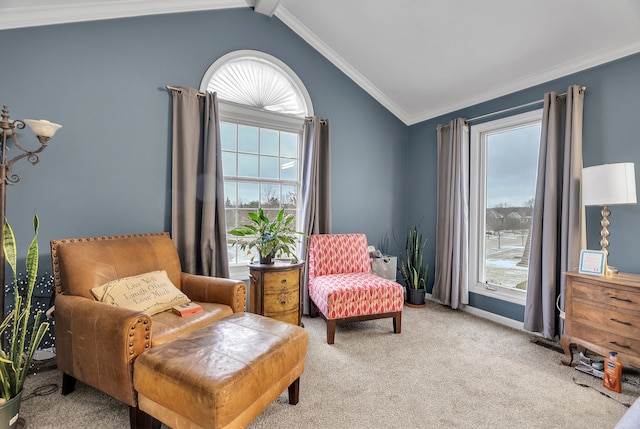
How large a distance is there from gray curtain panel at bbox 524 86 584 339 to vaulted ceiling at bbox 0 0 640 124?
15.6 inches

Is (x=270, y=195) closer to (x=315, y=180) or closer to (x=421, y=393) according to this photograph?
(x=315, y=180)

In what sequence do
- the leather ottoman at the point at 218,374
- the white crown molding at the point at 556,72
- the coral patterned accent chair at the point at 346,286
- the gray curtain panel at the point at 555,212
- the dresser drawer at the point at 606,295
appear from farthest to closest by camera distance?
1. the coral patterned accent chair at the point at 346,286
2. the gray curtain panel at the point at 555,212
3. the white crown molding at the point at 556,72
4. the dresser drawer at the point at 606,295
5. the leather ottoman at the point at 218,374

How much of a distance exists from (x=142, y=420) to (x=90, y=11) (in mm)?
2964

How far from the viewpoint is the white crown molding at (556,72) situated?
2468 millimetres

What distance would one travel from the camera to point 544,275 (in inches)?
110

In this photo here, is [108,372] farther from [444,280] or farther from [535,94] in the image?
[535,94]

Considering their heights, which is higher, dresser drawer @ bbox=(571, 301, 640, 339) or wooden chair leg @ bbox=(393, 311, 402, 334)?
dresser drawer @ bbox=(571, 301, 640, 339)

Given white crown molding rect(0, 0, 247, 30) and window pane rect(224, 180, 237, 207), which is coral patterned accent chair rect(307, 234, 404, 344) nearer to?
window pane rect(224, 180, 237, 207)

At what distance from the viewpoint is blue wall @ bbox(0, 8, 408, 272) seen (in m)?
2.26

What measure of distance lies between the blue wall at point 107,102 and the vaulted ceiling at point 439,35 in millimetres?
133

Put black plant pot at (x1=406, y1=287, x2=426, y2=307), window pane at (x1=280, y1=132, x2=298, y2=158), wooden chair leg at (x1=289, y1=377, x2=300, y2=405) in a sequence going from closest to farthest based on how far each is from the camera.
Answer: wooden chair leg at (x1=289, y1=377, x2=300, y2=405) < window pane at (x1=280, y1=132, x2=298, y2=158) < black plant pot at (x1=406, y1=287, x2=426, y2=307)

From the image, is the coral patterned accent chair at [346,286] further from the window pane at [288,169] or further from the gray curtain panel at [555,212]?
the gray curtain panel at [555,212]

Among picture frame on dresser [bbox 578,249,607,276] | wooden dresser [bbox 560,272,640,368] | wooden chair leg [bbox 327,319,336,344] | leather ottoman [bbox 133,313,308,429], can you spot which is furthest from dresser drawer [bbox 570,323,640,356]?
leather ottoman [bbox 133,313,308,429]

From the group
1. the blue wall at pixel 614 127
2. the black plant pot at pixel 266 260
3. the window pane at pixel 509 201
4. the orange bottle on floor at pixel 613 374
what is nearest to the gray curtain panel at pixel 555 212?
the blue wall at pixel 614 127
